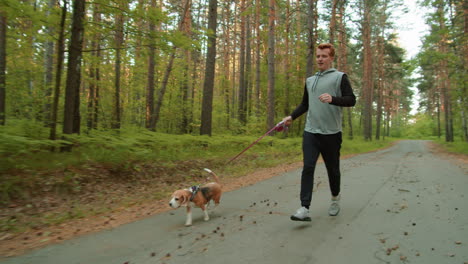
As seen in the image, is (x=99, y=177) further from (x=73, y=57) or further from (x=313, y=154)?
(x=313, y=154)

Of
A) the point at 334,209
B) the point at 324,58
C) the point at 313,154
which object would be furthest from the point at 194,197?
the point at 324,58

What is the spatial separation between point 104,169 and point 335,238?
529 cm

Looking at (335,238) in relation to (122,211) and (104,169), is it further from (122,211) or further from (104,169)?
(104,169)

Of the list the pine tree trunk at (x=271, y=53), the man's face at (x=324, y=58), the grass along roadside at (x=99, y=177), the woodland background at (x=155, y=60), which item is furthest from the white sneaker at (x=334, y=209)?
the pine tree trunk at (x=271, y=53)

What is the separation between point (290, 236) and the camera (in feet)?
10.3

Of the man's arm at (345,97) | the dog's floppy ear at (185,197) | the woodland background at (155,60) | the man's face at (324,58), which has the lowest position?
the dog's floppy ear at (185,197)

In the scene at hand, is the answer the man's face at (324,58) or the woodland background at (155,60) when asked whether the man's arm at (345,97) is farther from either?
the woodland background at (155,60)

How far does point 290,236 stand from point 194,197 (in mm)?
1423

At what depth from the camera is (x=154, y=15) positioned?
681cm

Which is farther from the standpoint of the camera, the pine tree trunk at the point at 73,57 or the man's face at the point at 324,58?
the pine tree trunk at the point at 73,57

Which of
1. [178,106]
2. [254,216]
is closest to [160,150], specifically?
[254,216]

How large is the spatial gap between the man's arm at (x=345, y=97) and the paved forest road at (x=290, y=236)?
1.49m

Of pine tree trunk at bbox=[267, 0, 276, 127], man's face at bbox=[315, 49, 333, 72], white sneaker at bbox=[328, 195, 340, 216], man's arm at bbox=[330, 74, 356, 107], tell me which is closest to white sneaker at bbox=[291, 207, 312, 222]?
white sneaker at bbox=[328, 195, 340, 216]

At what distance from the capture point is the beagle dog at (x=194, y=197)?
371 centimetres
